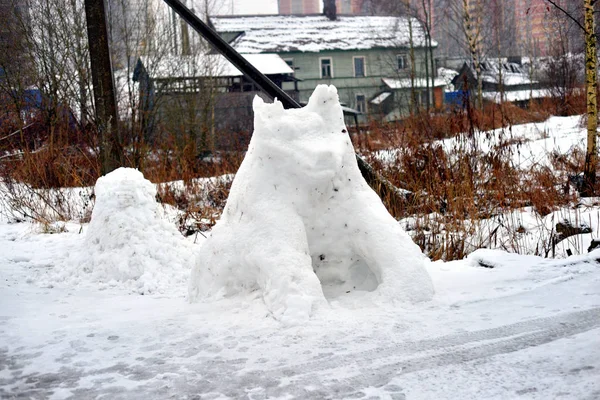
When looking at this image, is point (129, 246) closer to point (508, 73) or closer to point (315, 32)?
point (315, 32)

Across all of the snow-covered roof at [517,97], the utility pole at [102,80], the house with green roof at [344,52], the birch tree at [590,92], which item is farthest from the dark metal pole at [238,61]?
the house with green roof at [344,52]

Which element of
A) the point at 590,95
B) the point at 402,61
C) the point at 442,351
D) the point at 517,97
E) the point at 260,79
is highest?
the point at 402,61

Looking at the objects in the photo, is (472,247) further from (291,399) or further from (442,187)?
(291,399)

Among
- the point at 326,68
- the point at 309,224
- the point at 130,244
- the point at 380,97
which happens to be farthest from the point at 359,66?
the point at 309,224

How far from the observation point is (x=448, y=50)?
234 feet

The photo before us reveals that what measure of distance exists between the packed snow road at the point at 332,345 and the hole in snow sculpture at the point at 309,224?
184 mm

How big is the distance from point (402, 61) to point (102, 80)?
121 ft

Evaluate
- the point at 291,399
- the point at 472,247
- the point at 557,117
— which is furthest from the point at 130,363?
the point at 557,117

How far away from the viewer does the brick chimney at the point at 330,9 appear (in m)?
44.4

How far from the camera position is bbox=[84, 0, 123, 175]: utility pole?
725cm

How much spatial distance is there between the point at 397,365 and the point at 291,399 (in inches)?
24.9

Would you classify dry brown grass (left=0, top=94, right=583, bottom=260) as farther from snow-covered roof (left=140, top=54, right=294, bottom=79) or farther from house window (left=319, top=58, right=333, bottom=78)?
house window (left=319, top=58, right=333, bottom=78)

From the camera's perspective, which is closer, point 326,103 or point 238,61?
point 326,103

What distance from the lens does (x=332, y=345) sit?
326 centimetres
